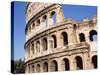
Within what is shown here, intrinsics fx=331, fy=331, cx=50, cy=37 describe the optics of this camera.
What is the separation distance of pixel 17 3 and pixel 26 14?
140 mm

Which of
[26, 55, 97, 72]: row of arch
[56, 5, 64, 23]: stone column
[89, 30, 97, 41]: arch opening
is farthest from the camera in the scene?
[89, 30, 97, 41]: arch opening

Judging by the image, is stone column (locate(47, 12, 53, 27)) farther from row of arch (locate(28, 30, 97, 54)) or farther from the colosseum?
row of arch (locate(28, 30, 97, 54))

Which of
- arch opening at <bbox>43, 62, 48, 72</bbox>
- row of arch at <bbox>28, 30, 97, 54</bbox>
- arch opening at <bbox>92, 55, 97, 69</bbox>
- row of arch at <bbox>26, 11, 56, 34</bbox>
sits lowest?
arch opening at <bbox>43, 62, 48, 72</bbox>

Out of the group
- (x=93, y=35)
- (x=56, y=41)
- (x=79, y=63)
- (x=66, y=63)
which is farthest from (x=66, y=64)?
(x=93, y=35)

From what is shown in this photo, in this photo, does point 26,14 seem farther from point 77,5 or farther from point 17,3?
point 77,5

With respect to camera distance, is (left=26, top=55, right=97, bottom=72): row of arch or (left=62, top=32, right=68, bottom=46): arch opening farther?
(left=62, top=32, right=68, bottom=46): arch opening

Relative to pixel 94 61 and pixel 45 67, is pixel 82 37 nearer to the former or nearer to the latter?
pixel 94 61

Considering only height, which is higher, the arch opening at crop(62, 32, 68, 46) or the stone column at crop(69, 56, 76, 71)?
the arch opening at crop(62, 32, 68, 46)

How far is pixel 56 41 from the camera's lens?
3115mm

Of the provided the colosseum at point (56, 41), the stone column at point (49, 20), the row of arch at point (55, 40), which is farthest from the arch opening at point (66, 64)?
the stone column at point (49, 20)

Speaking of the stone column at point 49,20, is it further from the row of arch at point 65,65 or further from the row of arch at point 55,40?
the row of arch at point 65,65

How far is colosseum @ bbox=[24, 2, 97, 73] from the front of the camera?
2.98 meters

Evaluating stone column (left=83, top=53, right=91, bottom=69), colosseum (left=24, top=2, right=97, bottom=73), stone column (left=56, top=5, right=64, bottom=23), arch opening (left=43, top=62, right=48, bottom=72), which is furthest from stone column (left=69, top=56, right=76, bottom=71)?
stone column (left=56, top=5, right=64, bottom=23)

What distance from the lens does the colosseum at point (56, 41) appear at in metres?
2.98
